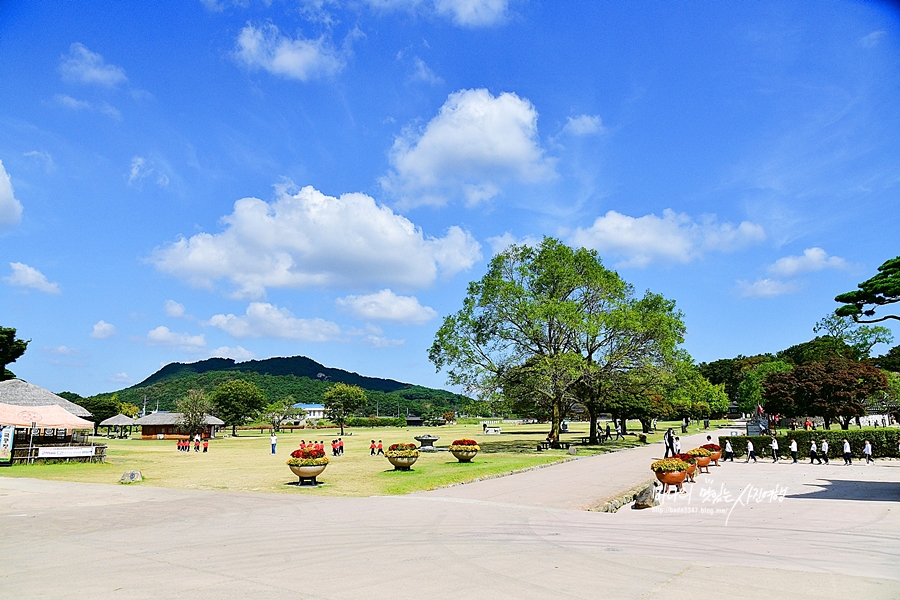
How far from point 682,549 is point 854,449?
28821 mm

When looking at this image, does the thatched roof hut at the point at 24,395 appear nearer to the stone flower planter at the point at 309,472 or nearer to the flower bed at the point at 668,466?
the stone flower planter at the point at 309,472

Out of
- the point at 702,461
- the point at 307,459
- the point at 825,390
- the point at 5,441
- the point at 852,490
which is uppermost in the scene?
the point at 825,390

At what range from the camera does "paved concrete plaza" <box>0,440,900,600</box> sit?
24.2 feet

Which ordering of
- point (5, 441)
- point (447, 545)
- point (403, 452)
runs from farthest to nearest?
point (5, 441) < point (403, 452) < point (447, 545)

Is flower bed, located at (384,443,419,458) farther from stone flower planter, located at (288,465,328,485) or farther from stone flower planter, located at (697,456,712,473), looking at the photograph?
stone flower planter, located at (697,456,712,473)

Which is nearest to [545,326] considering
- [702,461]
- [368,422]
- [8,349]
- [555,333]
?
[555,333]

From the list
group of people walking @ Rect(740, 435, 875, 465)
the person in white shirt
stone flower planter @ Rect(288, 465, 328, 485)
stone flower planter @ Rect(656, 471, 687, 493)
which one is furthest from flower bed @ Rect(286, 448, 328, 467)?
the person in white shirt

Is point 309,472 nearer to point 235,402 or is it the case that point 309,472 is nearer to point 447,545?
point 447,545

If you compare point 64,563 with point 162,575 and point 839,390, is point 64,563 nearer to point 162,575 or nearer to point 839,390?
point 162,575

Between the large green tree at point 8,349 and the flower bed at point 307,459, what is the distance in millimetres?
50334

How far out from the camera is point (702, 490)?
19203 millimetres

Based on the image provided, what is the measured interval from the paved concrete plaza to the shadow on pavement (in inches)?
4.2

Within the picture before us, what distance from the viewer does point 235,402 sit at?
288ft

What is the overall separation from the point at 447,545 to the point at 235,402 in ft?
278
